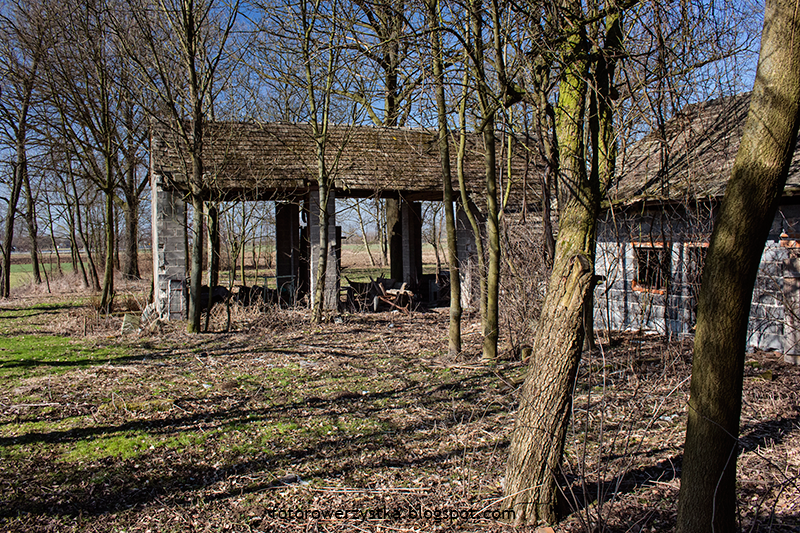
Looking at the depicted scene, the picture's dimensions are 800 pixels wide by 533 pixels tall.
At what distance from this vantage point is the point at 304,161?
12188mm

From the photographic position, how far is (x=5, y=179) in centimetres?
2002

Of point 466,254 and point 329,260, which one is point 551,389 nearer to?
point 329,260

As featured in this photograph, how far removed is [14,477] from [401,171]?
1095 cm

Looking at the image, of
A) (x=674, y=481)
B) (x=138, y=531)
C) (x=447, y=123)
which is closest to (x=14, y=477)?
(x=138, y=531)

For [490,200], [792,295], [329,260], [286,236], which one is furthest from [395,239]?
[792,295]

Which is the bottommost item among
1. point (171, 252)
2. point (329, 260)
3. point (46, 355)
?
point (46, 355)

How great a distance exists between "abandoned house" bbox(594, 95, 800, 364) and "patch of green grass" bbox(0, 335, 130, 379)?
285 inches

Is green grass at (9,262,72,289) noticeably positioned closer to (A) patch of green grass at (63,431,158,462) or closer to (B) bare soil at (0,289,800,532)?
(B) bare soil at (0,289,800,532)

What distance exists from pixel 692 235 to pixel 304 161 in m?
7.97

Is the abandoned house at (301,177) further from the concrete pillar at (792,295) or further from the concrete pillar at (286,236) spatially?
the concrete pillar at (792,295)

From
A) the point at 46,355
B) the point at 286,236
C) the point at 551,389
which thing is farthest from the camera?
the point at 286,236

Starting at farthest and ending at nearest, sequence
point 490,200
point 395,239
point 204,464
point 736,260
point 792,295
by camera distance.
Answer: point 395,239
point 792,295
point 490,200
point 204,464
point 736,260

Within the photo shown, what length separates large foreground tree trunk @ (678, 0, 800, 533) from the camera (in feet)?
8.21

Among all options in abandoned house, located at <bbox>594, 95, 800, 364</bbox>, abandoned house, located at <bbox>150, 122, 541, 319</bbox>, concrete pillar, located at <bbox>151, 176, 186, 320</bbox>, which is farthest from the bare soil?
abandoned house, located at <bbox>150, 122, 541, 319</bbox>
